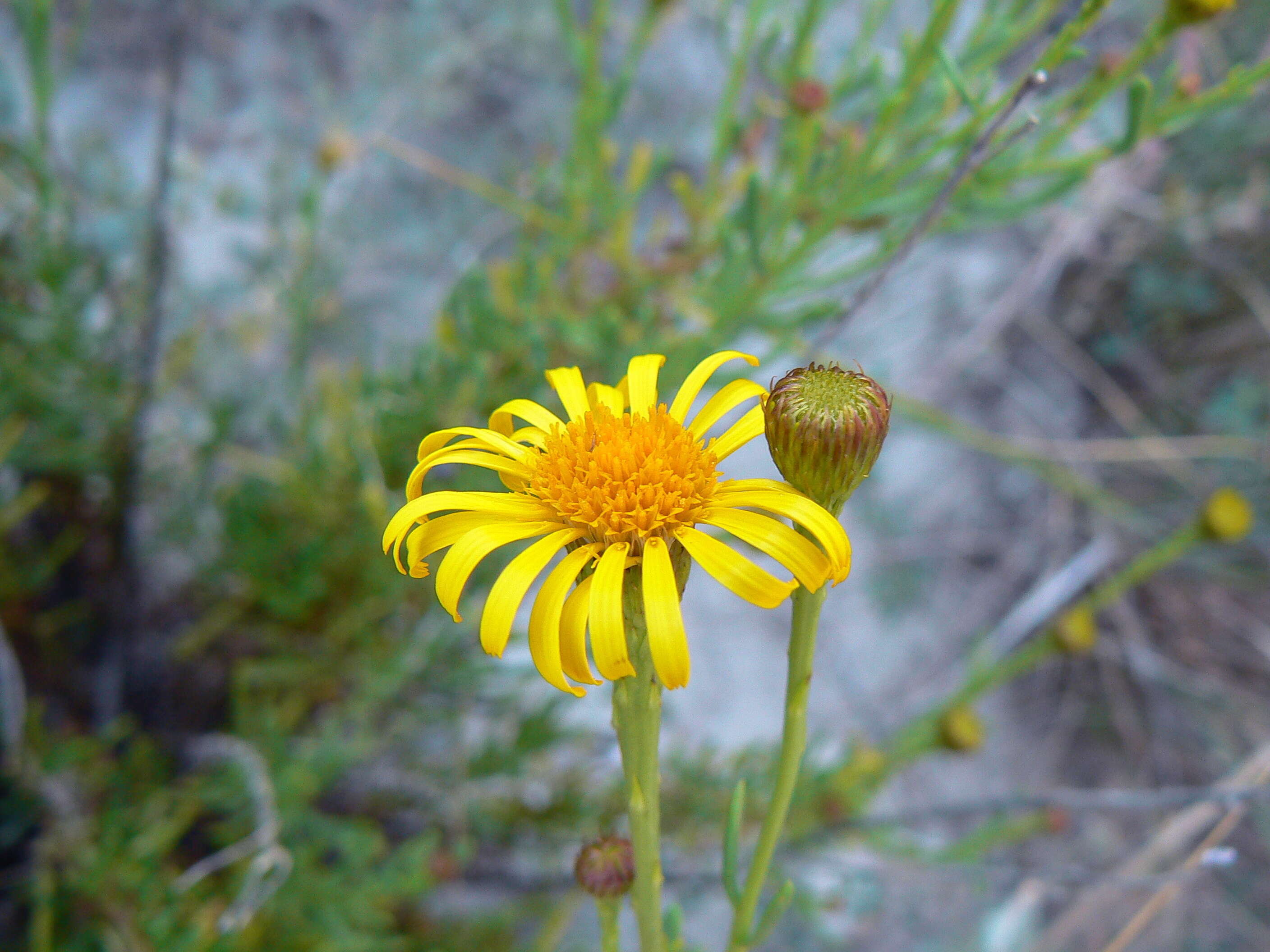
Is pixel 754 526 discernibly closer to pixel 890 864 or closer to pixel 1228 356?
pixel 890 864

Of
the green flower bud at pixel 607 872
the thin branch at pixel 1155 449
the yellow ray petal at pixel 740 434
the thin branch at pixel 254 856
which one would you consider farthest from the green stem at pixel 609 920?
the thin branch at pixel 1155 449

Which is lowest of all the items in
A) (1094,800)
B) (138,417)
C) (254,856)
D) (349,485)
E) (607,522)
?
(254,856)

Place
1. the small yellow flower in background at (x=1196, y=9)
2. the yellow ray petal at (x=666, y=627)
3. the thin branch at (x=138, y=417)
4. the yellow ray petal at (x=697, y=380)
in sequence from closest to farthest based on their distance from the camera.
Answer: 1. the yellow ray petal at (x=666, y=627)
2. the yellow ray petal at (x=697, y=380)
3. the small yellow flower in background at (x=1196, y=9)
4. the thin branch at (x=138, y=417)

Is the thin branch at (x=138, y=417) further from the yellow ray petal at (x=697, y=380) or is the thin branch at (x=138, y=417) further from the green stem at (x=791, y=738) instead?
the green stem at (x=791, y=738)

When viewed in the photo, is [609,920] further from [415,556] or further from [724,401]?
[724,401]

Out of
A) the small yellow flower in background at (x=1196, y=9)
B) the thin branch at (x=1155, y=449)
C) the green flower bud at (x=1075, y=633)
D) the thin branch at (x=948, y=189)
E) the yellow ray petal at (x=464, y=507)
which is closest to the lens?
the yellow ray petal at (x=464, y=507)

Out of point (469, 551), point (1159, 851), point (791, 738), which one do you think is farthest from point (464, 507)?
point (1159, 851)
